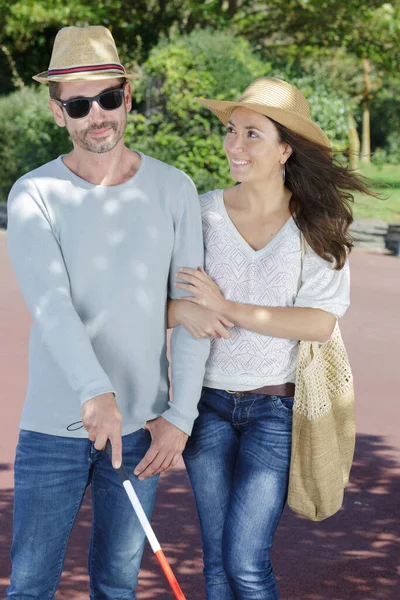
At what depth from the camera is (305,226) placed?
10.8 ft

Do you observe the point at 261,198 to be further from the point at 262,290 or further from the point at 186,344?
the point at 186,344

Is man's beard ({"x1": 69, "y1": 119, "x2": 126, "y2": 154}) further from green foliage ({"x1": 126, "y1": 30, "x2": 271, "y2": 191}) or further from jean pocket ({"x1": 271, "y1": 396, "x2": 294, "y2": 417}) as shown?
green foliage ({"x1": 126, "y1": 30, "x2": 271, "y2": 191})

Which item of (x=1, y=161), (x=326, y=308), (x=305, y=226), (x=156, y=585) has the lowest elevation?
(x=1, y=161)

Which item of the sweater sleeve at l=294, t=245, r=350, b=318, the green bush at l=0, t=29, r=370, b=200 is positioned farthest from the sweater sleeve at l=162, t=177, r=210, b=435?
the green bush at l=0, t=29, r=370, b=200

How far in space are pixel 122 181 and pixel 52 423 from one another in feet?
2.36

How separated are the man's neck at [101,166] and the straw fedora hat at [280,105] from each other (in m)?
0.46

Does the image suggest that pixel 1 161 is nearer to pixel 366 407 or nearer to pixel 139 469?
pixel 366 407

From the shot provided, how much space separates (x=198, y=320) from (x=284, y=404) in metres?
0.41

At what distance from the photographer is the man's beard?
3.00 metres

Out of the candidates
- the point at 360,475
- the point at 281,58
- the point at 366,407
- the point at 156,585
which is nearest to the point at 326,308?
the point at 156,585

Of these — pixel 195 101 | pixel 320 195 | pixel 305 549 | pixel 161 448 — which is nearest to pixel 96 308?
pixel 161 448

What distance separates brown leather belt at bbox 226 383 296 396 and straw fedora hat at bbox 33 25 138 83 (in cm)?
101

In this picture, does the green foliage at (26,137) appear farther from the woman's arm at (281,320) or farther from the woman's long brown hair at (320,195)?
the woman's arm at (281,320)

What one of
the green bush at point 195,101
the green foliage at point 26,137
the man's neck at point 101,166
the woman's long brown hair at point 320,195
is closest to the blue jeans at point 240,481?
the woman's long brown hair at point 320,195
